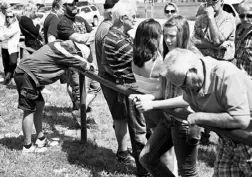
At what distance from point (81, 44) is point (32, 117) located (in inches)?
42.6

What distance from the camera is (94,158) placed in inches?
207

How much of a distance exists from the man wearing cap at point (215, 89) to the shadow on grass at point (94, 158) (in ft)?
7.67

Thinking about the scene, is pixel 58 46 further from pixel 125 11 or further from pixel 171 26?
pixel 171 26

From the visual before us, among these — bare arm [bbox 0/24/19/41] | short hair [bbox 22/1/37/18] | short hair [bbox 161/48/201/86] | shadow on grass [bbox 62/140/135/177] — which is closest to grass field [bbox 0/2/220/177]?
shadow on grass [bbox 62/140/135/177]

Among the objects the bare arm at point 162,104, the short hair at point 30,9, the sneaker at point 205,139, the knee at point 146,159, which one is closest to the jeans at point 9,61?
the short hair at point 30,9

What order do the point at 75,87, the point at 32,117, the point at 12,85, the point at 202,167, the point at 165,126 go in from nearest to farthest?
the point at 165,126
the point at 202,167
the point at 32,117
the point at 75,87
the point at 12,85

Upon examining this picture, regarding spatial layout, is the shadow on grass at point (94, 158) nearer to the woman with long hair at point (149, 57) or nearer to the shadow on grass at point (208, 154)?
the shadow on grass at point (208, 154)

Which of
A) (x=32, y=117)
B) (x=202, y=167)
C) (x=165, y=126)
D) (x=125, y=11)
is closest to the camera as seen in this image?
(x=165, y=126)

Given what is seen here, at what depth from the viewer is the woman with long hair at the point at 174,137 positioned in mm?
3434

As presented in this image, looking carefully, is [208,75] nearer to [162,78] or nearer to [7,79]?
[162,78]

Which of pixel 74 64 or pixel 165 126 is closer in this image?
pixel 165 126

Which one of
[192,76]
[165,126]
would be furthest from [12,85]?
[192,76]

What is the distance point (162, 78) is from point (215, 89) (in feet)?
3.16

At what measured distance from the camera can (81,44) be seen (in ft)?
17.4
